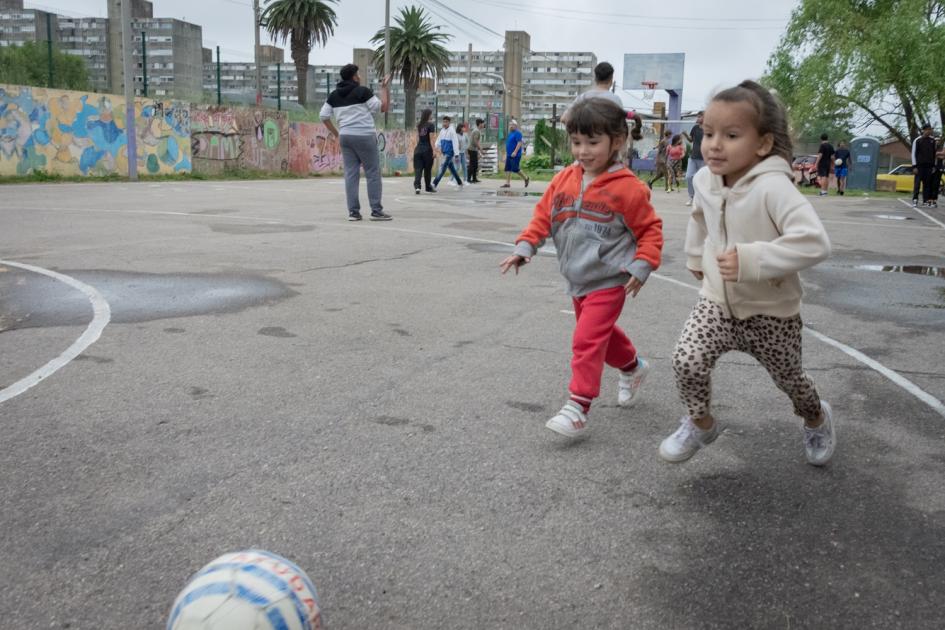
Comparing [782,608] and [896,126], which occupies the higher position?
[896,126]

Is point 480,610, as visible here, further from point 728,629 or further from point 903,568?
point 903,568

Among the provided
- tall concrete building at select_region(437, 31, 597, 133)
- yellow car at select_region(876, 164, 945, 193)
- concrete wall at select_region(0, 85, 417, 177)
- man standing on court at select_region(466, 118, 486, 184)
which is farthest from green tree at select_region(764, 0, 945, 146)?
tall concrete building at select_region(437, 31, 597, 133)

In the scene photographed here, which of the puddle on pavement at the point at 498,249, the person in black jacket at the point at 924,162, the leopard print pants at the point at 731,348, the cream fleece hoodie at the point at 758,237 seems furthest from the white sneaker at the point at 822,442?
the person in black jacket at the point at 924,162

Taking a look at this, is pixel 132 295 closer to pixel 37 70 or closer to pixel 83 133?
pixel 37 70

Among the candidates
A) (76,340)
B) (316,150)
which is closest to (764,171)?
(76,340)

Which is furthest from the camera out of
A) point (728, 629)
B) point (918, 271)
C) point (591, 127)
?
point (918, 271)

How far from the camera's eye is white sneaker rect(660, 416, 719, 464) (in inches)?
128

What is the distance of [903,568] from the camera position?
2504 mm

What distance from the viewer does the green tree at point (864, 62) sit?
99.2ft

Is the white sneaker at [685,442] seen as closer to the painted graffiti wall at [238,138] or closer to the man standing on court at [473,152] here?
the man standing on court at [473,152]

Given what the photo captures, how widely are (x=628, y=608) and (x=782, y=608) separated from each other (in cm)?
41

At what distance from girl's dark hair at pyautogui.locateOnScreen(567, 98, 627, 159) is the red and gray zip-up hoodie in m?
0.19

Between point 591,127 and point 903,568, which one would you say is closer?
point 903,568

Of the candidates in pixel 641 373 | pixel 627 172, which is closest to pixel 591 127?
pixel 627 172
